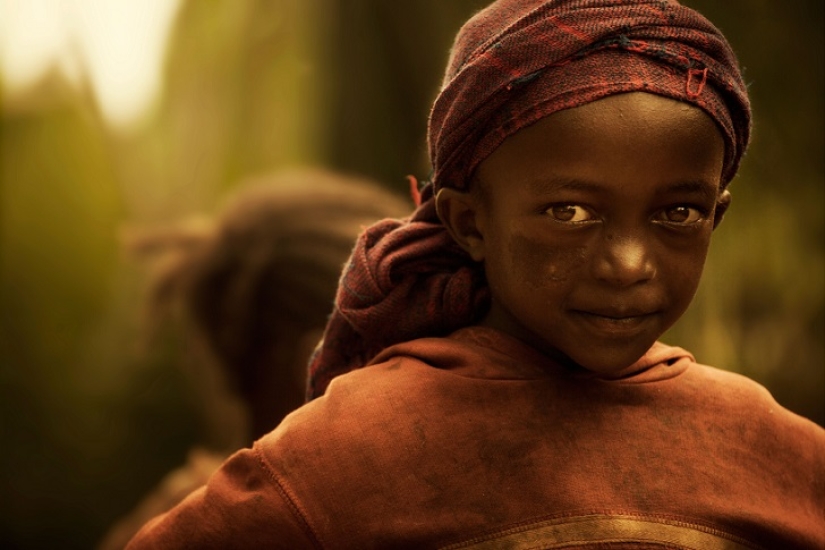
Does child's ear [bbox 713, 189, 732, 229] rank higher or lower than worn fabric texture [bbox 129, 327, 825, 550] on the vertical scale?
higher

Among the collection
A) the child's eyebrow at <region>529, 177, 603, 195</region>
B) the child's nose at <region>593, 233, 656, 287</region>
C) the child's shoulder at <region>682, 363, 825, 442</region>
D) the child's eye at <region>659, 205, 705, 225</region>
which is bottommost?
the child's shoulder at <region>682, 363, 825, 442</region>

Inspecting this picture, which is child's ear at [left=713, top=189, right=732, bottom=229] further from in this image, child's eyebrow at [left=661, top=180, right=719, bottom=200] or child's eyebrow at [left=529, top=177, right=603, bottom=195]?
child's eyebrow at [left=529, top=177, right=603, bottom=195]

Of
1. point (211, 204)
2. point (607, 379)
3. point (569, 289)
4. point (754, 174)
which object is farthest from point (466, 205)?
point (211, 204)

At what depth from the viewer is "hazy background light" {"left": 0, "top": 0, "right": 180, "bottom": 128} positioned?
212 inches

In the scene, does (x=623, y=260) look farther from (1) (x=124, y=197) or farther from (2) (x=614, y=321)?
(1) (x=124, y=197)

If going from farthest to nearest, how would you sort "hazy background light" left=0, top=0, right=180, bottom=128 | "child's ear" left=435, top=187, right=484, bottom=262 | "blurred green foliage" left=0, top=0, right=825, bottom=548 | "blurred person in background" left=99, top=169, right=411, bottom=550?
1. "blurred green foliage" left=0, top=0, right=825, bottom=548
2. "hazy background light" left=0, top=0, right=180, bottom=128
3. "blurred person in background" left=99, top=169, right=411, bottom=550
4. "child's ear" left=435, top=187, right=484, bottom=262

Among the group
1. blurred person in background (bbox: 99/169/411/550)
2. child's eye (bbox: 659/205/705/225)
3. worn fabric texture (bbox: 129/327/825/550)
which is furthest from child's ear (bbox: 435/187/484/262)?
blurred person in background (bbox: 99/169/411/550)

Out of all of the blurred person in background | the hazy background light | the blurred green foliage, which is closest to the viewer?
the blurred person in background

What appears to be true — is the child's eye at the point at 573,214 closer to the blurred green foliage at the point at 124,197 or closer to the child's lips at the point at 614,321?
the child's lips at the point at 614,321

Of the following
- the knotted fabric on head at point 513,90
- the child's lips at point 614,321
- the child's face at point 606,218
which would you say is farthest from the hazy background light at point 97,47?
the child's lips at point 614,321

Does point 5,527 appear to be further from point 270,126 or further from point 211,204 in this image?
point 270,126

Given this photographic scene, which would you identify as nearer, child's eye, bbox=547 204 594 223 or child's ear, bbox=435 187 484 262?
child's eye, bbox=547 204 594 223

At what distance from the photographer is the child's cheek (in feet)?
5.50

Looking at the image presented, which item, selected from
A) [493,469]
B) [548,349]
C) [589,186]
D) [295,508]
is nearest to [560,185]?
[589,186]
